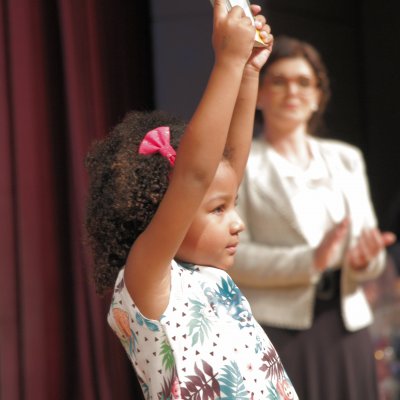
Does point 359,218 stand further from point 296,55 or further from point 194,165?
point 194,165

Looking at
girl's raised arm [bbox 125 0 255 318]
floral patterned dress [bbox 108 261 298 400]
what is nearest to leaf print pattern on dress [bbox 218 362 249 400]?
floral patterned dress [bbox 108 261 298 400]

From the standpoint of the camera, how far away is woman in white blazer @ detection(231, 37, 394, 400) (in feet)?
7.45

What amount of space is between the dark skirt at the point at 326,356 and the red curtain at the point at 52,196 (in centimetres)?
51

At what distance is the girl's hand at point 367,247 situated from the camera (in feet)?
7.25

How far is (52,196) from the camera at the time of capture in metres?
2.32

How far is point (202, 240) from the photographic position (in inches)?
48.3

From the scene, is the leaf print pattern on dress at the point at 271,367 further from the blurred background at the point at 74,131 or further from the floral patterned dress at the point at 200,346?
the blurred background at the point at 74,131

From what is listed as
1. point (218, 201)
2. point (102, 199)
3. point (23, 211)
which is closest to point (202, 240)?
point (218, 201)

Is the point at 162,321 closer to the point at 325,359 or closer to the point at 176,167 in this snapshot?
the point at 176,167

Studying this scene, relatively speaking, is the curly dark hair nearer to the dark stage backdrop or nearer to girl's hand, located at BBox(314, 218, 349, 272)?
girl's hand, located at BBox(314, 218, 349, 272)

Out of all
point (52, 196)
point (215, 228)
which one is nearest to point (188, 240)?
point (215, 228)

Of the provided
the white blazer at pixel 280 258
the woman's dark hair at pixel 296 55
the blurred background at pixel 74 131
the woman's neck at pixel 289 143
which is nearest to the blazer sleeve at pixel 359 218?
the white blazer at pixel 280 258

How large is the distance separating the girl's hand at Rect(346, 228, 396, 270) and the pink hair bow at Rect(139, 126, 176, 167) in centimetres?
109

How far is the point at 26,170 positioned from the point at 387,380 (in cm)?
126
